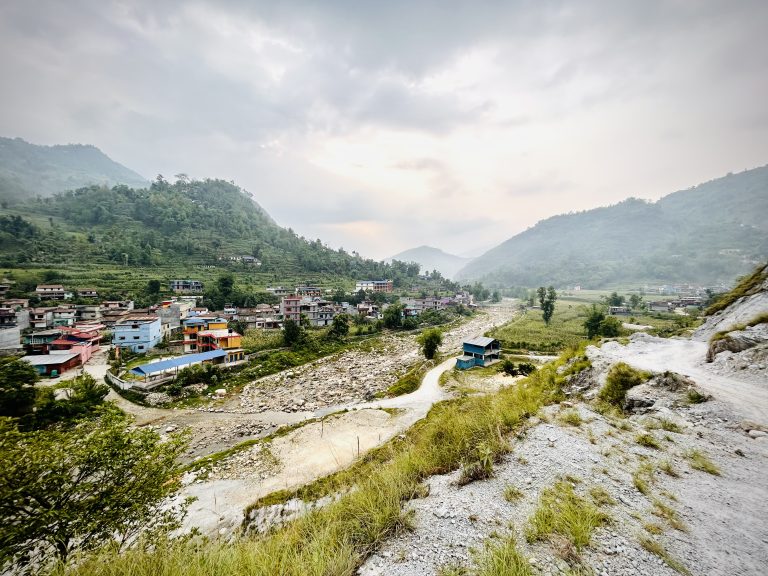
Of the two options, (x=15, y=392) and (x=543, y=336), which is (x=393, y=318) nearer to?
(x=543, y=336)

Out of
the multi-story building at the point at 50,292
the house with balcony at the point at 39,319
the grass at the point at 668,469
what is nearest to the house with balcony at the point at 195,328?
the house with balcony at the point at 39,319

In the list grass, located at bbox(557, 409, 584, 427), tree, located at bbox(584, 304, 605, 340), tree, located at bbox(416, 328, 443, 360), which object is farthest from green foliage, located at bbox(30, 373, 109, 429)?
tree, located at bbox(584, 304, 605, 340)

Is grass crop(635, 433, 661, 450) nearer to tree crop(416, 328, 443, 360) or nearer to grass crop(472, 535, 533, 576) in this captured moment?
grass crop(472, 535, 533, 576)

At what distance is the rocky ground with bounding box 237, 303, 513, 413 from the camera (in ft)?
74.9

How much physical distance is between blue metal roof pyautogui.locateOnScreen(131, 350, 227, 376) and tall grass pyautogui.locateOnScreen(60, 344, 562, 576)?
84.6ft

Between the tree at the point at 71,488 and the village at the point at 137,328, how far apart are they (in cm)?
2182

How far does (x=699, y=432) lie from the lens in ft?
22.6

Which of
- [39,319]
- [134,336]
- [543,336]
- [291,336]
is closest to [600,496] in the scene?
[291,336]

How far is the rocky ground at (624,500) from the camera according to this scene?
354 cm

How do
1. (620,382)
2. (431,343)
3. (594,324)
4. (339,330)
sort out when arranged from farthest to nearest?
1. (339,330)
2. (594,324)
3. (431,343)
4. (620,382)

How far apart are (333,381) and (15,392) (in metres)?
20.2

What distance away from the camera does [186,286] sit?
55.9 meters

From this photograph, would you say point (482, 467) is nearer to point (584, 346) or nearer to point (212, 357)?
point (584, 346)

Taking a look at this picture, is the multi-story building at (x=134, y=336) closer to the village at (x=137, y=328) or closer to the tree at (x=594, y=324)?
the village at (x=137, y=328)
